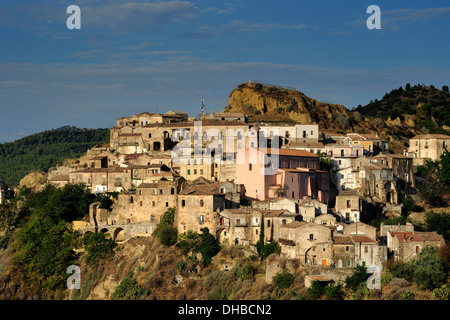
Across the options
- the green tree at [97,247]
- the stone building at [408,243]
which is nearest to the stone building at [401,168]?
the stone building at [408,243]

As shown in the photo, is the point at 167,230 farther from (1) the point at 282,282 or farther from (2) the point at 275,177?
(1) the point at 282,282

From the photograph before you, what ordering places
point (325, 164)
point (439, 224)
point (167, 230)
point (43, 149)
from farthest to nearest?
point (43, 149) < point (325, 164) < point (439, 224) < point (167, 230)

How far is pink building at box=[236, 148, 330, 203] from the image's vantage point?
5903 cm

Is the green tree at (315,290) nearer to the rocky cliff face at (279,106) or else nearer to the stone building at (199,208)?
the stone building at (199,208)

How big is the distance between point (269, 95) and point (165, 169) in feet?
82.7

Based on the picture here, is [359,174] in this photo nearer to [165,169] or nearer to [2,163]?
[165,169]

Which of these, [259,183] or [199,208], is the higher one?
[259,183]

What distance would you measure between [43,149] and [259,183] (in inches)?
3490

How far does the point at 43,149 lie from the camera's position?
140 meters

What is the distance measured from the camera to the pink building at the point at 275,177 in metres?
59.0

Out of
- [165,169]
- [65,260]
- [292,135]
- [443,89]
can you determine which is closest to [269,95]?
[292,135]

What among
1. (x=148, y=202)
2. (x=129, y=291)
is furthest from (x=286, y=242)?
(x=148, y=202)

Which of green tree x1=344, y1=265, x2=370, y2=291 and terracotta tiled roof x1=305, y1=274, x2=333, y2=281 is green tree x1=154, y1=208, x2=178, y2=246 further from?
green tree x1=344, y1=265, x2=370, y2=291

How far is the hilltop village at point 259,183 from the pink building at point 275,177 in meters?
0.08
